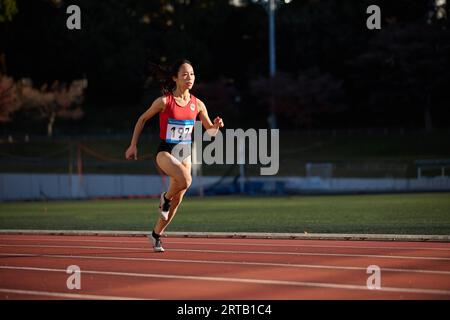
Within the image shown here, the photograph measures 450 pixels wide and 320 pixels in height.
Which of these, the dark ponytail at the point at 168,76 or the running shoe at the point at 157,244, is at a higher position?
the dark ponytail at the point at 168,76

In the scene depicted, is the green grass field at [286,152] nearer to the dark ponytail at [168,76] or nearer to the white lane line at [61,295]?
the dark ponytail at [168,76]

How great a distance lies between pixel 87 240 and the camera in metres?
15.0

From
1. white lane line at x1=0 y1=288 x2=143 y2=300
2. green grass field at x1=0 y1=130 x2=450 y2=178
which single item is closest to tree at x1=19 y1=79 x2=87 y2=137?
green grass field at x1=0 y1=130 x2=450 y2=178

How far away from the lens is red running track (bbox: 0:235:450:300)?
7641 mm

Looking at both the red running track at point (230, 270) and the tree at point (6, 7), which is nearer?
the red running track at point (230, 270)

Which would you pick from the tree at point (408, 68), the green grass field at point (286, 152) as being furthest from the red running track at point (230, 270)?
the tree at point (408, 68)

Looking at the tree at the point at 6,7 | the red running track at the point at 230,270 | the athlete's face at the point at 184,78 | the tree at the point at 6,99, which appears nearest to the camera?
the red running track at the point at 230,270

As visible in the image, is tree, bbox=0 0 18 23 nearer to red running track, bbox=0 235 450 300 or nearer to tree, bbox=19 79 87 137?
tree, bbox=19 79 87 137

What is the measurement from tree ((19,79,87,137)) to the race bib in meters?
57.7

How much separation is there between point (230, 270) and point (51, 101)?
6236cm

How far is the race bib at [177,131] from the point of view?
11555 millimetres

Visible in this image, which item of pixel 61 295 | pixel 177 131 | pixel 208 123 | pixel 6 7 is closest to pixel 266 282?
pixel 61 295

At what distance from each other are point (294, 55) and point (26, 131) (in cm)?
2753
